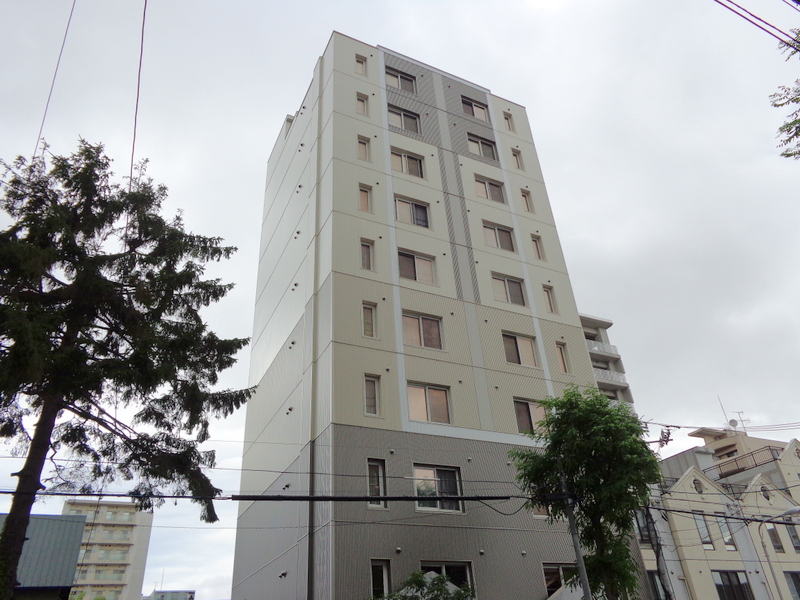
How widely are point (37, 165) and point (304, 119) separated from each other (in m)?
17.5

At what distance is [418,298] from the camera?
24641mm

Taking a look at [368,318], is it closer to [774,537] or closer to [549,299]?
[549,299]

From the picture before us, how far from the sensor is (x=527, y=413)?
24.3 meters

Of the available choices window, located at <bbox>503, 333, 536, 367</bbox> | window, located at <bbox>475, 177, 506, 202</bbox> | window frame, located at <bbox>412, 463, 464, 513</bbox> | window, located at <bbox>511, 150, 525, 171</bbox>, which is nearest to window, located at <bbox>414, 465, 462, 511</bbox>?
window frame, located at <bbox>412, 463, 464, 513</bbox>

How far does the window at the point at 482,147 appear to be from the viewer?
32688 mm

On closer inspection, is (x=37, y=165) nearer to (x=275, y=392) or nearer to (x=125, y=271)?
(x=125, y=271)

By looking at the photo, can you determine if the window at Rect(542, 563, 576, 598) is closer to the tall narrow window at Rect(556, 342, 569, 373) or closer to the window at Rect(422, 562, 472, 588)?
the window at Rect(422, 562, 472, 588)

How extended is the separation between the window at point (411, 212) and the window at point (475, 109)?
913 centimetres

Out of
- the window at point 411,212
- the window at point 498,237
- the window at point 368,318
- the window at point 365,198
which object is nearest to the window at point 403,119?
the window at point 411,212

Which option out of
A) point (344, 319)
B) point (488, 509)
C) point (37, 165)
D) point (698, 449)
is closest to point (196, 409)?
point (344, 319)

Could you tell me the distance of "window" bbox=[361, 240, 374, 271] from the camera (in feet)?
80.8

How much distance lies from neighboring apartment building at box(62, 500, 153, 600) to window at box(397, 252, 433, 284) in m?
83.0

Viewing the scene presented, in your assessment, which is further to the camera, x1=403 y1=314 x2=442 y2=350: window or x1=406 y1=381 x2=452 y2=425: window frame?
x1=403 y1=314 x2=442 y2=350: window

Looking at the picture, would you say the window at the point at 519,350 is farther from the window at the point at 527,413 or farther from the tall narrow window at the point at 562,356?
the window at the point at 527,413
